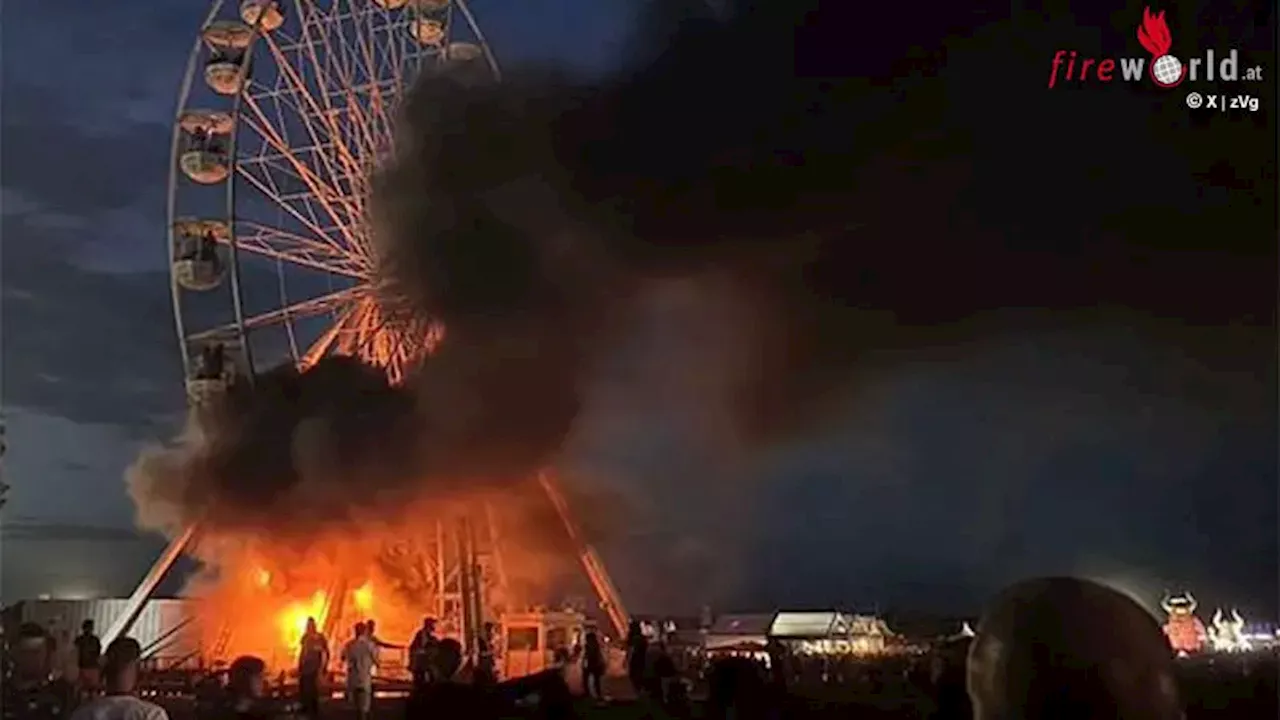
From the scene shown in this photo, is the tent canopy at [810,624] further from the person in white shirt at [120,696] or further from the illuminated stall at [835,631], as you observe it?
the person in white shirt at [120,696]

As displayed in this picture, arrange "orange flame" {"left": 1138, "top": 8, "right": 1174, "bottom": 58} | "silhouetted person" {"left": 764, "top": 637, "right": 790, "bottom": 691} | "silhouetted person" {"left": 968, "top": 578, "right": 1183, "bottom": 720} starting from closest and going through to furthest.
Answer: "silhouetted person" {"left": 968, "top": 578, "right": 1183, "bottom": 720} < "silhouetted person" {"left": 764, "top": 637, "right": 790, "bottom": 691} < "orange flame" {"left": 1138, "top": 8, "right": 1174, "bottom": 58}

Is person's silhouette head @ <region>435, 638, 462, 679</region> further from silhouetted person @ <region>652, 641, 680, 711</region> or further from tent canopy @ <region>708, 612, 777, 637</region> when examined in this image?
tent canopy @ <region>708, 612, 777, 637</region>

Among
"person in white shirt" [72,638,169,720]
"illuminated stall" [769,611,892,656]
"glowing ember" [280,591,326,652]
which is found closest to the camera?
"person in white shirt" [72,638,169,720]

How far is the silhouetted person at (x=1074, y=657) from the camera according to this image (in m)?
0.91

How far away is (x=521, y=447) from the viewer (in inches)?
507

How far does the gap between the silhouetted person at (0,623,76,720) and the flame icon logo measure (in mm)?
7108

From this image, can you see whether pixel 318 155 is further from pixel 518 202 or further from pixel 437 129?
pixel 518 202

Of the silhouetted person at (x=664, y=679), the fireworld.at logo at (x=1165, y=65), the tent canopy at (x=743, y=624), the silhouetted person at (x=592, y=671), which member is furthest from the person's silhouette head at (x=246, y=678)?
the tent canopy at (x=743, y=624)

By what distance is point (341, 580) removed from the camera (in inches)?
520

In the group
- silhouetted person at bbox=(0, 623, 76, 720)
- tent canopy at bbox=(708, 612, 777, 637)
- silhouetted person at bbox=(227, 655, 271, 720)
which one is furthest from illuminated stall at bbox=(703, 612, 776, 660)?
silhouetted person at bbox=(227, 655, 271, 720)

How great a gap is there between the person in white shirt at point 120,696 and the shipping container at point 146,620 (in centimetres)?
980

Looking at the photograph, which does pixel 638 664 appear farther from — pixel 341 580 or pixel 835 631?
pixel 835 631

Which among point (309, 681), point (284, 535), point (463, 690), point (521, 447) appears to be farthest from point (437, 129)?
point (463, 690)

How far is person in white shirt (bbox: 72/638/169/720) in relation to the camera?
237 centimetres
